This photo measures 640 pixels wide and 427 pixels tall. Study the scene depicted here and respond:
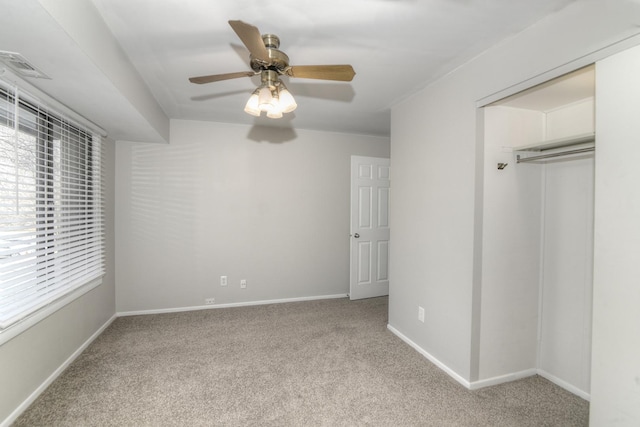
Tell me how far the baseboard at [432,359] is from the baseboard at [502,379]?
66 millimetres

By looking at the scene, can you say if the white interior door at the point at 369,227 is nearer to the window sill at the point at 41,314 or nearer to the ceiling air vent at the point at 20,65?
the window sill at the point at 41,314

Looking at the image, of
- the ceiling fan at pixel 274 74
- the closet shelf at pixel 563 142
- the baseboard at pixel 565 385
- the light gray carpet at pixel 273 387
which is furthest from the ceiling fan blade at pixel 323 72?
the baseboard at pixel 565 385

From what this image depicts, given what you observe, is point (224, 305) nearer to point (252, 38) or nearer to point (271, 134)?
point (271, 134)

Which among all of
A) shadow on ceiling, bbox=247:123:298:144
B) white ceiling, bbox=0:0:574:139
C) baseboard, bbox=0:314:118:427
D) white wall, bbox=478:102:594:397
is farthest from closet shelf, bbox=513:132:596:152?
baseboard, bbox=0:314:118:427

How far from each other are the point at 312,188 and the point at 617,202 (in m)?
3.05

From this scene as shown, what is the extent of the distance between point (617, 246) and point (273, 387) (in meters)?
2.18

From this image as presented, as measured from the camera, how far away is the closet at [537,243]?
1993 mm

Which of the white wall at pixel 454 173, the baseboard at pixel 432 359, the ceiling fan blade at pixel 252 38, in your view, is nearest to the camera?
the ceiling fan blade at pixel 252 38

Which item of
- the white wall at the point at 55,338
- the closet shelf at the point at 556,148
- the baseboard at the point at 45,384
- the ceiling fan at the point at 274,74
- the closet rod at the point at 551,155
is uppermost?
the ceiling fan at the point at 274,74

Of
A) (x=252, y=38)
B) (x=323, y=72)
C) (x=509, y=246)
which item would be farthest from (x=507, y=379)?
(x=252, y=38)

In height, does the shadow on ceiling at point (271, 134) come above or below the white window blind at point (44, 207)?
above

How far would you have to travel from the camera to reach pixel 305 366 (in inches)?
91.8

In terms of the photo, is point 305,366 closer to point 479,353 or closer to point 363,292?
point 479,353

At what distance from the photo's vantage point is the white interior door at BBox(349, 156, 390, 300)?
13.0ft
